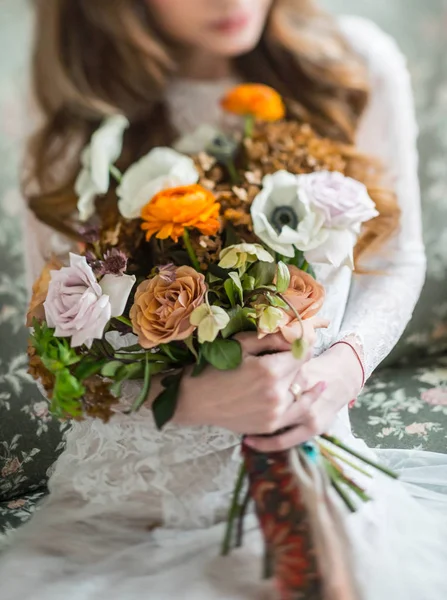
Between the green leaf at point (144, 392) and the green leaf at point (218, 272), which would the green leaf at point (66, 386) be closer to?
the green leaf at point (144, 392)

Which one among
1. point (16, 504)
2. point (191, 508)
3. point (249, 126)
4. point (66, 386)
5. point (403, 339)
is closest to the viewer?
point (66, 386)

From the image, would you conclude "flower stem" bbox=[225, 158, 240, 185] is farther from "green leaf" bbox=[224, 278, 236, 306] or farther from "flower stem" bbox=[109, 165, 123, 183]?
"green leaf" bbox=[224, 278, 236, 306]

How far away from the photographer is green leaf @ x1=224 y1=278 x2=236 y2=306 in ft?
2.72

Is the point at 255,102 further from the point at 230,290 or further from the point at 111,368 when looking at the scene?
the point at 111,368

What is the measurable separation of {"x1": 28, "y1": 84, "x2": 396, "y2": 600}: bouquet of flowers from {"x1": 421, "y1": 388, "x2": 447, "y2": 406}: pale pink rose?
1.09 ft

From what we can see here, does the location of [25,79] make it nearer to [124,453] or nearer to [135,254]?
[135,254]

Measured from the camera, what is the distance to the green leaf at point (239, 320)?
82 cm

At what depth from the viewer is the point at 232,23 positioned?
3.61 feet

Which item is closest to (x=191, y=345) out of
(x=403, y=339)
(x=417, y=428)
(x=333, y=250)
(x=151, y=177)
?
(x=333, y=250)

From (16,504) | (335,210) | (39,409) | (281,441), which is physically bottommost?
(16,504)

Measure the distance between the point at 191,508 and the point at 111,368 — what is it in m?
0.22

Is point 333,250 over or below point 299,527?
over

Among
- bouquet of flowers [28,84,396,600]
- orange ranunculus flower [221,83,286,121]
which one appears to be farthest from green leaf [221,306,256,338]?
orange ranunculus flower [221,83,286,121]

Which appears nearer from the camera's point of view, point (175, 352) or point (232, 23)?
point (175, 352)
